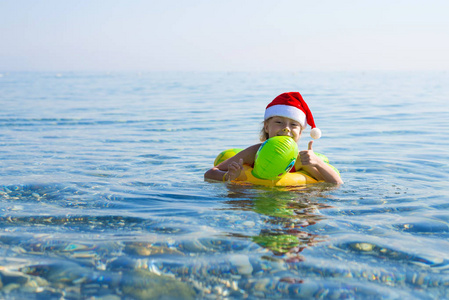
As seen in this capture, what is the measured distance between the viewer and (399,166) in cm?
700

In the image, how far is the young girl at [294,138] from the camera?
529 centimetres

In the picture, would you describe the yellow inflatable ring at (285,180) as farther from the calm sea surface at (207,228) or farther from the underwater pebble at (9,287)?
the underwater pebble at (9,287)

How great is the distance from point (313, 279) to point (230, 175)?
2.51m

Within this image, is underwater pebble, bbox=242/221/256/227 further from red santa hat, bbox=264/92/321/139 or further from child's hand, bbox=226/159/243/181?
red santa hat, bbox=264/92/321/139

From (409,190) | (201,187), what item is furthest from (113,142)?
(409,190)

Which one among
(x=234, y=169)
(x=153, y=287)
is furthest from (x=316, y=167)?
(x=153, y=287)

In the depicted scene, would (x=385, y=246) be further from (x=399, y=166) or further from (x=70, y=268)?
(x=399, y=166)

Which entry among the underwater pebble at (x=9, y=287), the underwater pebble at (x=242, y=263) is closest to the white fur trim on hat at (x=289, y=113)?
the underwater pebble at (x=242, y=263)

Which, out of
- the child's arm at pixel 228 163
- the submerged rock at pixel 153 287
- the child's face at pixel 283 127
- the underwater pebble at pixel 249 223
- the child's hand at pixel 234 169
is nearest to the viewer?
the submerged rock at pixel 153 287

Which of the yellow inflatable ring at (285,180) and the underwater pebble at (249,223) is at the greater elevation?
the yellow inflatable ring at (285,180)

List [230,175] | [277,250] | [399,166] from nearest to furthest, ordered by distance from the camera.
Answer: [277,250] → [230,175] → [399,166]

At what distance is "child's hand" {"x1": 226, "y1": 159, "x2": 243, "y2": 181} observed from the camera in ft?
16.9

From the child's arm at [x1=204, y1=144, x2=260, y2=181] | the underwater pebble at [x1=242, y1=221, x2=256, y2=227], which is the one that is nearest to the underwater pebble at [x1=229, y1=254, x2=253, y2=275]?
the underwater pebble at [x1=242, y1=221, x2=256, y2=227]

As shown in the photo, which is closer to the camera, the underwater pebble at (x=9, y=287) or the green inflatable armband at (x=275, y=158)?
the underwater pebble at (x=9, y=287)
